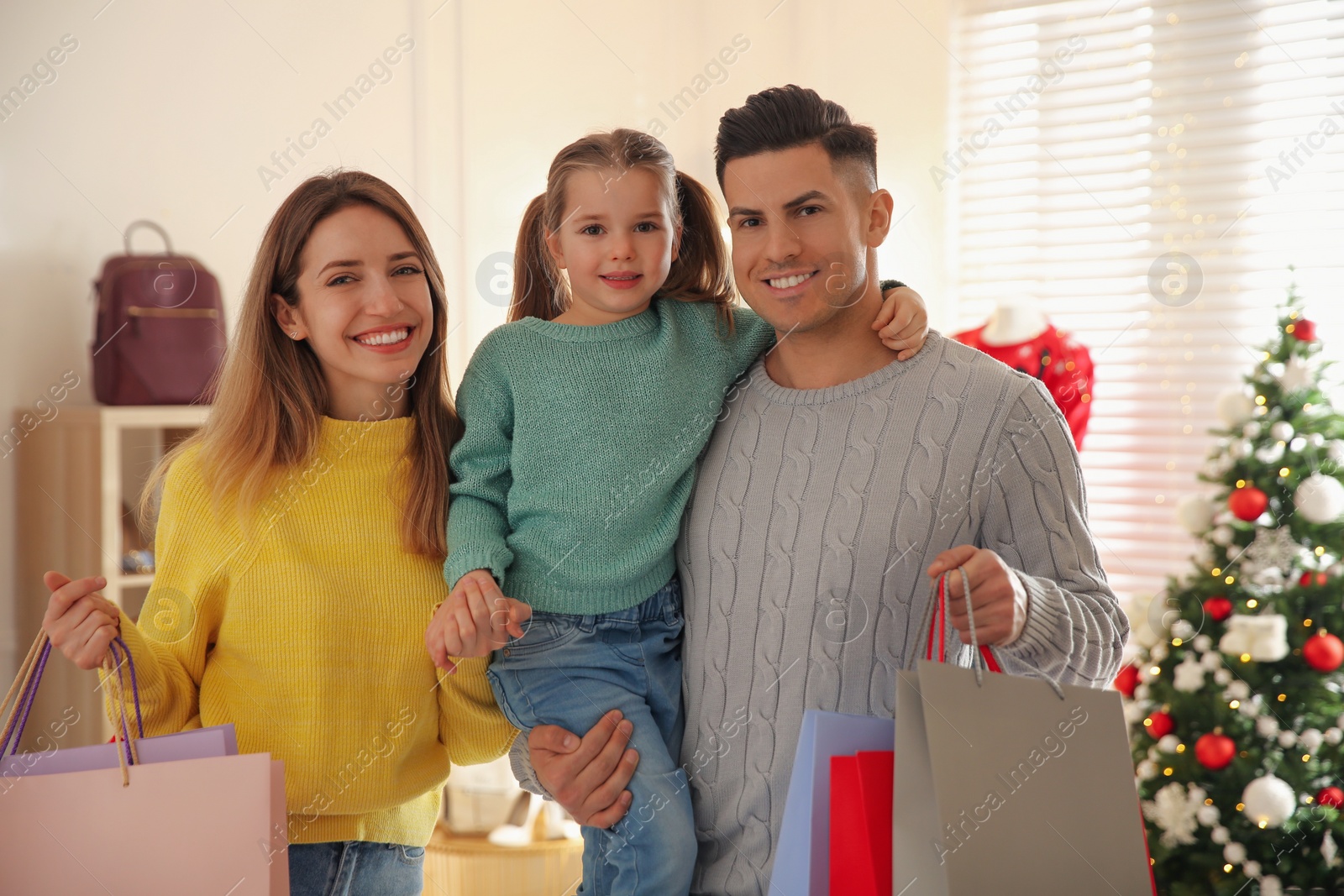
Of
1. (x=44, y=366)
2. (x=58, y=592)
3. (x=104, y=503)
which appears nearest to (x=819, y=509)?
(x=58, y=592)

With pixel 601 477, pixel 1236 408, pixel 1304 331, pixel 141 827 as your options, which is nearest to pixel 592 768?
pixel 601 477

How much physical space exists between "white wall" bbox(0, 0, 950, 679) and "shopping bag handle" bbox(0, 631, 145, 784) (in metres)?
1.93

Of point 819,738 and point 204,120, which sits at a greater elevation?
point 204,120

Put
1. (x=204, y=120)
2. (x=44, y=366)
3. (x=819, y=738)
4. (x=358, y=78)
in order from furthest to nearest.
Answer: (x=358, y=78) < (x=204, y=120) < (x=44, y=366) < (x=819, y=738)

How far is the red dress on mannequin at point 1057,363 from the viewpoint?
290cm

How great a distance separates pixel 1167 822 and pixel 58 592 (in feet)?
8.55

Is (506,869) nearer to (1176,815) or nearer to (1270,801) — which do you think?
(1176,815)

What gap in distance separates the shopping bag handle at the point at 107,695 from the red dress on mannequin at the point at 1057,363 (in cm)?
225

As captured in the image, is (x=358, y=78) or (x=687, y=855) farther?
(x=358, y=78)

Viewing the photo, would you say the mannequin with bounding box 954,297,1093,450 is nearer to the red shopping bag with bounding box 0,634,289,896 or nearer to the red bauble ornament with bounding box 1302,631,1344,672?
the red bauble ornament with bounding box 1302,631,1344,672

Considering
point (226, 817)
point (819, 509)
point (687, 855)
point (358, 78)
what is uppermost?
point (358, 78)

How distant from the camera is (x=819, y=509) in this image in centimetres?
138

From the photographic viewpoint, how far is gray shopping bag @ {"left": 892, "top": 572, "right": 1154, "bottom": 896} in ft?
3.29

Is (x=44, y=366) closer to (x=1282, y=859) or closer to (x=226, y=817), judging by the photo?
(x=226, y=817)
